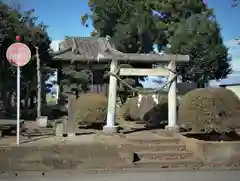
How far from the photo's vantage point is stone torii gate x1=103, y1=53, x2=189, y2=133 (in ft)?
38.2

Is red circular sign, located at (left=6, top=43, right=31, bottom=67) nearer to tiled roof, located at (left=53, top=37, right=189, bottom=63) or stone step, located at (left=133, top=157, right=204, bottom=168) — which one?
stone step, located at (left=133, top=157, right=204, bottom=168)

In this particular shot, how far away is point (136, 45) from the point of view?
3170 cm

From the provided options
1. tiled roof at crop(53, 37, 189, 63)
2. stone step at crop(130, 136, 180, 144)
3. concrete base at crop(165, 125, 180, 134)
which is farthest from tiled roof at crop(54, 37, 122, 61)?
stone step at crop(130, 136, 180, 144)

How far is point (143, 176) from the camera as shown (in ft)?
26.6

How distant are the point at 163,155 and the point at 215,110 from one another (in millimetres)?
1915

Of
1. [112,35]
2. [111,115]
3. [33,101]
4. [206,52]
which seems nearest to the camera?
[111,115]

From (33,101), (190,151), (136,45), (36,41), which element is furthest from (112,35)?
(190,151)

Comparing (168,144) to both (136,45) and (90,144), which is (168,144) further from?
(136,45)

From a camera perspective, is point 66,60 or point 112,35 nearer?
point 66,60

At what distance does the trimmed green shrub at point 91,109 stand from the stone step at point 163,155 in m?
3.49

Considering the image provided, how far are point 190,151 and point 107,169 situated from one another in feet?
8.57

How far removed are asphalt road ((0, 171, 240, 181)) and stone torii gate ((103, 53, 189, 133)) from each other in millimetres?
3476

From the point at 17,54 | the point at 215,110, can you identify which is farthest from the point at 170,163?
the point at 17,54

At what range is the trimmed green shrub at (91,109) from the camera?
12.8 meters
